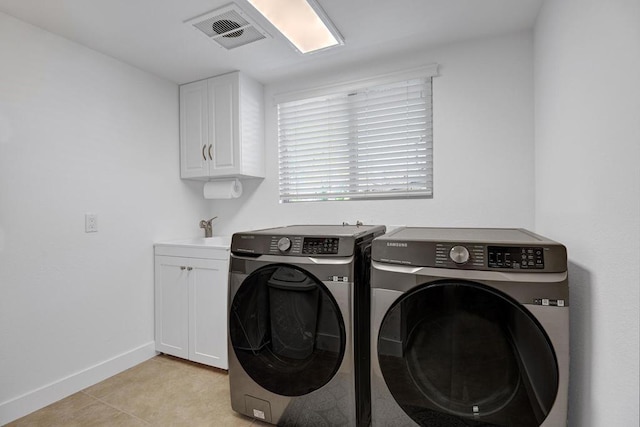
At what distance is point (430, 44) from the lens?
207cm

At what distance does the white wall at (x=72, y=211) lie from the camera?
1.70 meters

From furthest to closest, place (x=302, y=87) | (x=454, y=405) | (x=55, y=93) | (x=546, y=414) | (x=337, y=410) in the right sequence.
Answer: (x=302, y=87) < (x=55, y=93) < (x=337, y=410) < (x=454, y=405) < (x=546, y=414)

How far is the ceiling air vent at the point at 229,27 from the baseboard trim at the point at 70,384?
7.47 ft

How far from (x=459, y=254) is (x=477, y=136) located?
3.98 feet

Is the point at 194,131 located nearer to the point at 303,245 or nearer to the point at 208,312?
the point at 208,312

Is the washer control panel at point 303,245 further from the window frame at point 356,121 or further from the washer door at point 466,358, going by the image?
the window frame at point 356,121

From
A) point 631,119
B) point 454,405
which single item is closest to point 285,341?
point 454,405

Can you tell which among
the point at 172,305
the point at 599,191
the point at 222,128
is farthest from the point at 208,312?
the point at 599,191

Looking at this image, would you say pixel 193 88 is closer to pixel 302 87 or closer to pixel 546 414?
pixel 302 87

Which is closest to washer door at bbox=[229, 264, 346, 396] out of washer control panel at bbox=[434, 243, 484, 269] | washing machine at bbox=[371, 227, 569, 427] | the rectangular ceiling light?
washing machine at bbox=[371, 227, 569, 427]

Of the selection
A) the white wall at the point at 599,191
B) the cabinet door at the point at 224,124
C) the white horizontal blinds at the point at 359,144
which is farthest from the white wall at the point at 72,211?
the white wall at the point at 599,191

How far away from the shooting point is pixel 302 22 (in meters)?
1.81

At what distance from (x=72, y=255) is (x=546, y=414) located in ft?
8.39

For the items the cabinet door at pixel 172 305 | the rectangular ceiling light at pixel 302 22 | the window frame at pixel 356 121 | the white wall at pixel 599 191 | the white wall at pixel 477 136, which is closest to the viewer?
the white wall at pixel 599 191
